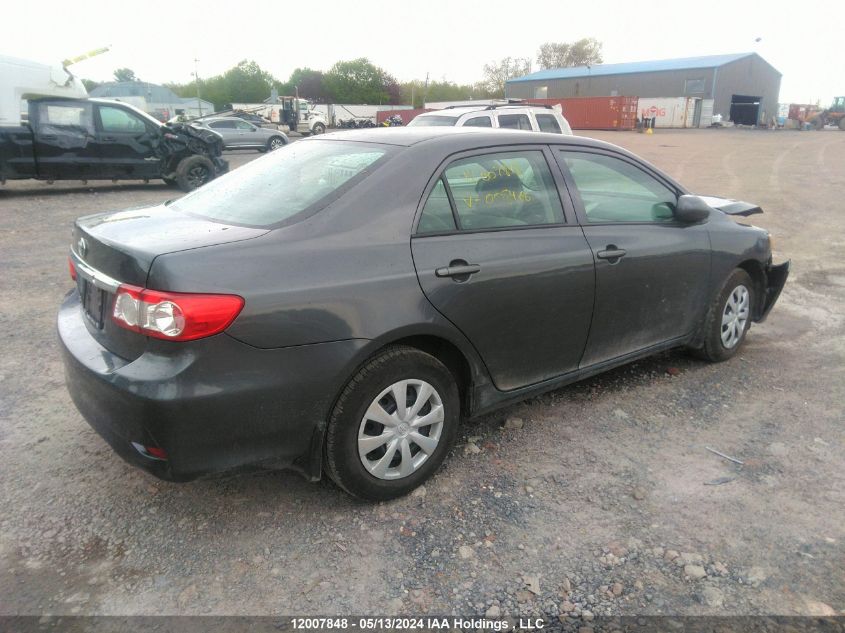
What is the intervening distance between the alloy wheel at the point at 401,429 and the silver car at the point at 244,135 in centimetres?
2446

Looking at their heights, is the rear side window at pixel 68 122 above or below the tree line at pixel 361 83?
below

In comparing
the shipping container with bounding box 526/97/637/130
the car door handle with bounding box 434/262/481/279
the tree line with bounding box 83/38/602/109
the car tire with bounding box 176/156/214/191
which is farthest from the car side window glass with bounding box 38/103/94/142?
the tree line with bounding box 83/38/602/109

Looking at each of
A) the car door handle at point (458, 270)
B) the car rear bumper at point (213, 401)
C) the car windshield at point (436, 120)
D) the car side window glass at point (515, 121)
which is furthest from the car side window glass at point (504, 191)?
the car side window glass at point (515, 121)

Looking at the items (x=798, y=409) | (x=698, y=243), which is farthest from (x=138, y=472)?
(x=798, y=409)

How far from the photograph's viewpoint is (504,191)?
322 centimetres

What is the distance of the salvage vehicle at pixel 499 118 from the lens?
9.68 meters

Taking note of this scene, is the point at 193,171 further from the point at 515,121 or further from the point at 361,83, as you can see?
the point at 361,83

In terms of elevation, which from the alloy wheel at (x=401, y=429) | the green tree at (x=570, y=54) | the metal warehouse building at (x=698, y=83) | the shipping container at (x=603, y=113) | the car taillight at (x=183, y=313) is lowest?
the alloy wheel at (x=401, y=429)

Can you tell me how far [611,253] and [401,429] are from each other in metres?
1.52

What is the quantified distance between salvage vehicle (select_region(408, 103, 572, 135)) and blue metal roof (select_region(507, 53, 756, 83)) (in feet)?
163

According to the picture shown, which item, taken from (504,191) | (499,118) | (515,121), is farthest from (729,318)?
(515,121)

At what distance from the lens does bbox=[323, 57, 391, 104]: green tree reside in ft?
270

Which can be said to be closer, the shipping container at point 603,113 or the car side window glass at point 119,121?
the car side window glass at point 119,121

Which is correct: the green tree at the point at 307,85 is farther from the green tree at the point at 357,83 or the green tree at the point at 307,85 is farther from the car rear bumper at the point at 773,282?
the car rear bumper at the point at 773,282
